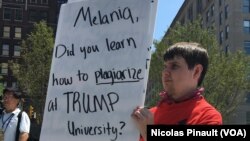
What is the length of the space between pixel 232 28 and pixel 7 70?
3364 centimetres

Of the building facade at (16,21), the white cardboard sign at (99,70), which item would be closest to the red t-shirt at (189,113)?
the white cardboard sign at (99,70)

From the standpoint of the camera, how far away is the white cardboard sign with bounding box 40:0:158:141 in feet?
10.7

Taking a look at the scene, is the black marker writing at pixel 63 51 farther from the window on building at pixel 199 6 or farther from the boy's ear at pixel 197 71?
the window on building at pixel 199 6

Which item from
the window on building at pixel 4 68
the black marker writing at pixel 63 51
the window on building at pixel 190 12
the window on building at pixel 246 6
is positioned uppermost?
the window on building at pixel 190 12

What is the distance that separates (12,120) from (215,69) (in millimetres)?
26591

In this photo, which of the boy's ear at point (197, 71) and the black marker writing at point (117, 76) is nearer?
the boy's ear at point (197, 71)

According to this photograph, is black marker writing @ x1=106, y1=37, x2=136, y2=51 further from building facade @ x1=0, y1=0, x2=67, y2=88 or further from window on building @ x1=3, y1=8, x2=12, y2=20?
window on building @ x1=3, y1=8, x2=12, y2=20

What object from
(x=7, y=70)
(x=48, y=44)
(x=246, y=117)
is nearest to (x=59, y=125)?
(x=48, y=44)

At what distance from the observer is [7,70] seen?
7388 centimetres

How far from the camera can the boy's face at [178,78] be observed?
2.83 m

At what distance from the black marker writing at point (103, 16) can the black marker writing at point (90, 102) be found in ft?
1.69

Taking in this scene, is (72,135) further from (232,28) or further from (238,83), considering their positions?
(232,28)

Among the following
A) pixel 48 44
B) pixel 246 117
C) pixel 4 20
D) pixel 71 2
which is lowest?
pixel 246 117

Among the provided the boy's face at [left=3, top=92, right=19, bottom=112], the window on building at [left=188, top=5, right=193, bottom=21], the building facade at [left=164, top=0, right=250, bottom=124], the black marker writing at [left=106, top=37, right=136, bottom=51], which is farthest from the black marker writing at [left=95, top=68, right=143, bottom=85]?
the window on building at [left=188, top=5, right=193, bottom=21]
